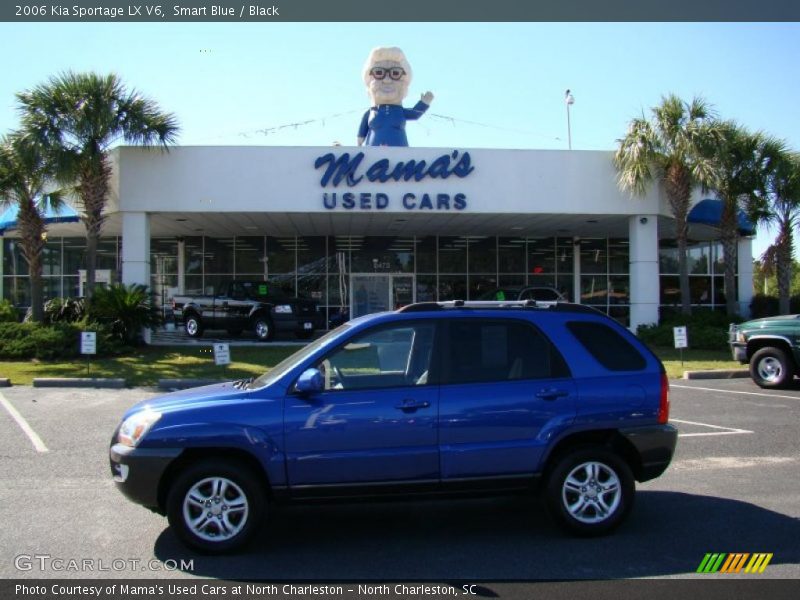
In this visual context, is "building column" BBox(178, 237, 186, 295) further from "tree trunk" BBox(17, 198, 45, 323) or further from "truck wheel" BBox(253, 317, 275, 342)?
"tree trunk" BBox(17, 198, 45, 323)

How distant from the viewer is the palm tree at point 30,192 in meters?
17.7

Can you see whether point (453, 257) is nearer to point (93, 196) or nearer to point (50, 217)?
point (93, 196)

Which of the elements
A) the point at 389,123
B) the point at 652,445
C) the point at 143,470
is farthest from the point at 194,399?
the point at 389,123

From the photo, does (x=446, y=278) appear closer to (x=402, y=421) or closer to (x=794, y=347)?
(x=794, y=347)

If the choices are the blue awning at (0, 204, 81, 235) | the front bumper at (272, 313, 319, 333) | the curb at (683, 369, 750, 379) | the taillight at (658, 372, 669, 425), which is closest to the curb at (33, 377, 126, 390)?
the blue awning at (0, 204, 81, 235)

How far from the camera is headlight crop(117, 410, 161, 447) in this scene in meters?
5.00

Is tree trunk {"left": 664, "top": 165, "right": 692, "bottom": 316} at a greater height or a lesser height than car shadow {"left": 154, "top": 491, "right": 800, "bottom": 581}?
greater

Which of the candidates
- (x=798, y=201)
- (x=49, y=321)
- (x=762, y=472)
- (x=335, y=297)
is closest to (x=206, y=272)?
(x=335, y=297)

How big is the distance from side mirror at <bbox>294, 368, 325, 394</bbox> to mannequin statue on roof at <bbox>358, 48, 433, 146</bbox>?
17361 millimetres

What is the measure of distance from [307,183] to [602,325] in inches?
596

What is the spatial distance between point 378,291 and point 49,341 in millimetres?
13251

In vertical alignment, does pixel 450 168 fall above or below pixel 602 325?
above

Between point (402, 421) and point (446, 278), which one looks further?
point (446, 278)

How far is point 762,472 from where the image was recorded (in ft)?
→ 24.0
